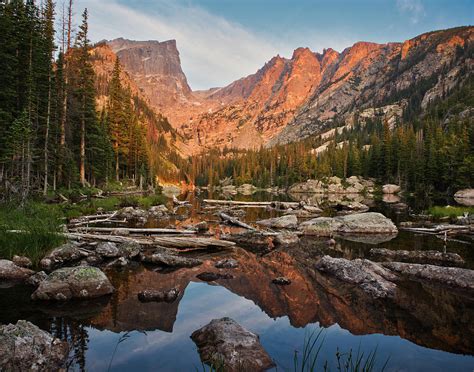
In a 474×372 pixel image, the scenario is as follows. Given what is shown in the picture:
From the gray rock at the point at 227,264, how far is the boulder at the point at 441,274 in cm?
622

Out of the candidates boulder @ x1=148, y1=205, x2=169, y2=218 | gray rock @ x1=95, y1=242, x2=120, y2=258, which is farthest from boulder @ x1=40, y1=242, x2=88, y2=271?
boulder @ x1=148, y1=205, x2=169, y2=218

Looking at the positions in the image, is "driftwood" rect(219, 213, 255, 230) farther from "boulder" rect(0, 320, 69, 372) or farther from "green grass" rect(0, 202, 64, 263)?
"boulder" rect(0, 320, 69, 372)

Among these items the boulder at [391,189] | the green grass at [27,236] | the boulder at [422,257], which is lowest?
the boulder at [422,257]

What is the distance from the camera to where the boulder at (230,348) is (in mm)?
5037

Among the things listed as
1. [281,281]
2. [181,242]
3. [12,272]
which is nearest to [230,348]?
[281,281]

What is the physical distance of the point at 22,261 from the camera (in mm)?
10047

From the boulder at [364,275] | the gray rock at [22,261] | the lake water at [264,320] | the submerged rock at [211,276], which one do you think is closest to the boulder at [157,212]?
the gray rock at [22,261]

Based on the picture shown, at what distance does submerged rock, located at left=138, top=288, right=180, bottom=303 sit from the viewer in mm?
8078

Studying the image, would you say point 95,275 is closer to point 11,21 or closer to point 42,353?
point 42,353

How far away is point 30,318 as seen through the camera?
6523 millimetres

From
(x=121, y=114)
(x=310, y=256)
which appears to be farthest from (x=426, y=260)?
(x=121, y=114)

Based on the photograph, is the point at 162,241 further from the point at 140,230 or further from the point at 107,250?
the point at 107,250

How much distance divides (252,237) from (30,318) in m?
12.1

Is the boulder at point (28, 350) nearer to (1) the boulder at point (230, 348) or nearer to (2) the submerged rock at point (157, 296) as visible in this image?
(1) the boulder at point (230, 348)
